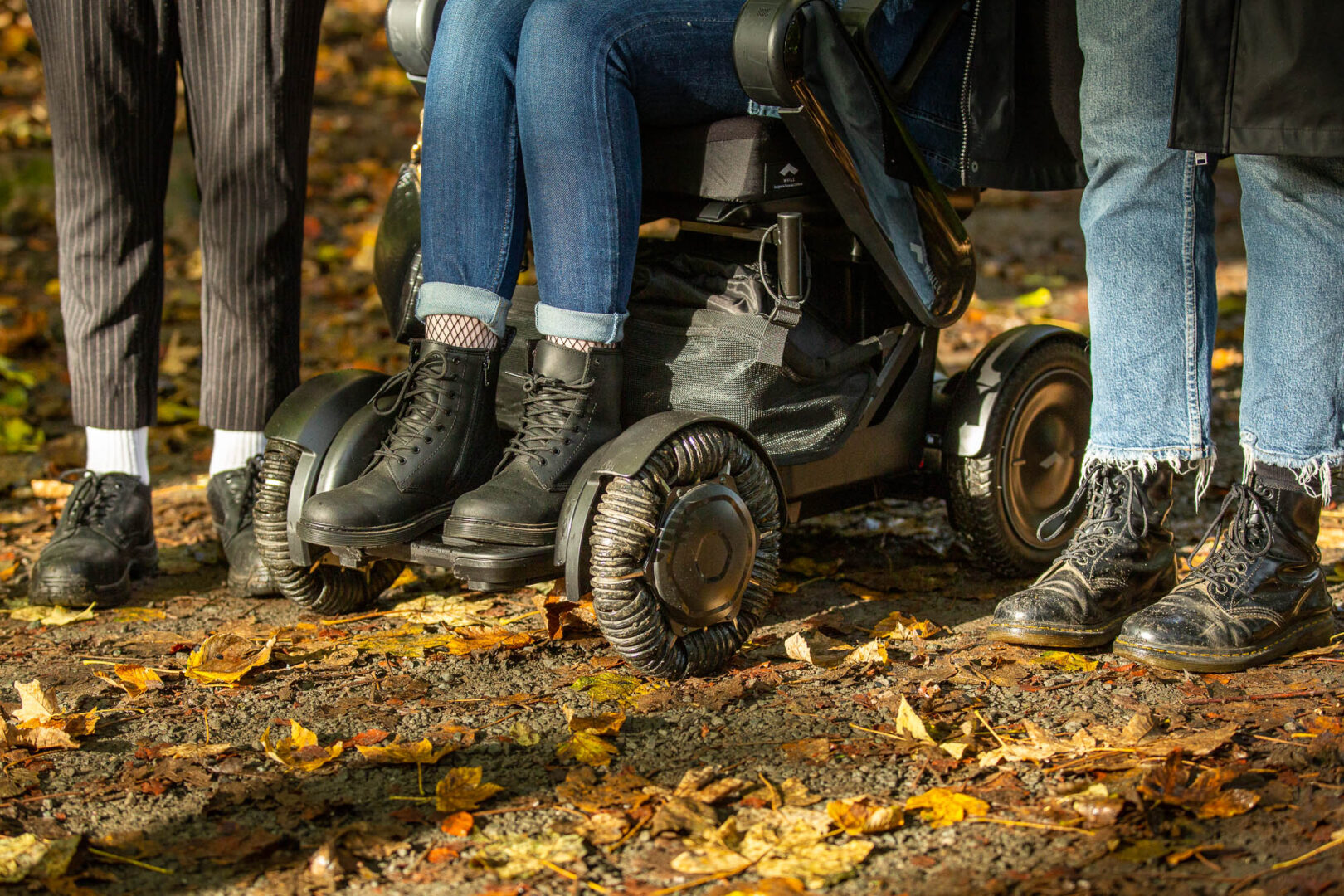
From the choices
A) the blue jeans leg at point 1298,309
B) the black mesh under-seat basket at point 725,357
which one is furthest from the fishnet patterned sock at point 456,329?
the blue jeans leg at point 1298,309

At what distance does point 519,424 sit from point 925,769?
0.87 meters

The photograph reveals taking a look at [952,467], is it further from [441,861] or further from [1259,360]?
[441,861]

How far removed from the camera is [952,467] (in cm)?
262

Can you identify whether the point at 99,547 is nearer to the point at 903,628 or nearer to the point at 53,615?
the point at 53,615

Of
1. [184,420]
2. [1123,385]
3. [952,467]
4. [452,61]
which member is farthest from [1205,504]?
[184,420]

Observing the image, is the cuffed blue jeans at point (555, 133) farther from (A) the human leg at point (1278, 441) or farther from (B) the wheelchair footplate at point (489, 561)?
(A) the human leg at point (1278, 441)

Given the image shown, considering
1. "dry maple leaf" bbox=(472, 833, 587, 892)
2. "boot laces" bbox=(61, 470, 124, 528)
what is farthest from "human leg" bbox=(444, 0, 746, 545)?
"boot laces" bbox=(61, 470, 124, 528)

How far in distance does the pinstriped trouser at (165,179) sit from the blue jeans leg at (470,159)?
21.9 inches

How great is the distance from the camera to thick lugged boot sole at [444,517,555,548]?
6.68ft

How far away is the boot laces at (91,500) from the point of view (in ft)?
8.86

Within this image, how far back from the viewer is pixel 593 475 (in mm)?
2029

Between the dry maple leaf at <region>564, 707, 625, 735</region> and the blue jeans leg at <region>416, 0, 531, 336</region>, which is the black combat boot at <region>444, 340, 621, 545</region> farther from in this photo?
the dry maple leaf at <region>564, 707, 625, 735</region>

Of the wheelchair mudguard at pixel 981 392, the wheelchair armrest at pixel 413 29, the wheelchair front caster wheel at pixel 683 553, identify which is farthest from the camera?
the wheelchair mudguard at pixel 981 392

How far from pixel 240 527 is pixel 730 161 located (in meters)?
1.27
